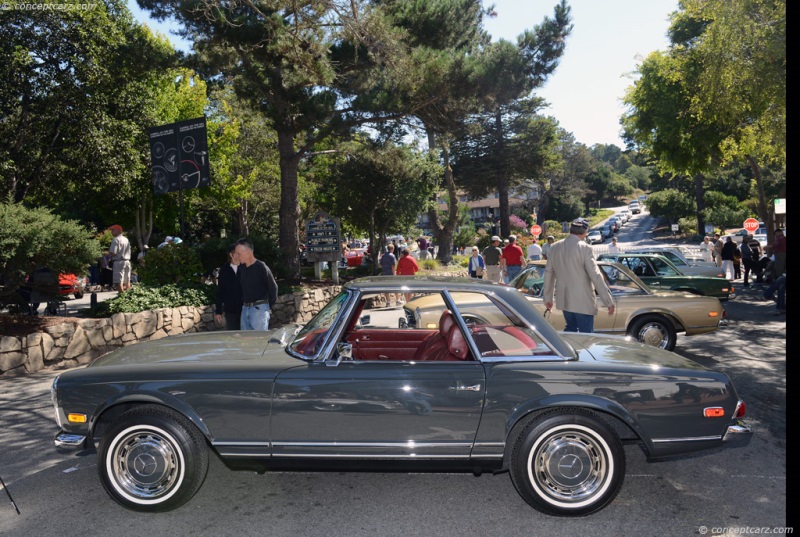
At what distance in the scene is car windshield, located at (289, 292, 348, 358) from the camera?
13.9ft

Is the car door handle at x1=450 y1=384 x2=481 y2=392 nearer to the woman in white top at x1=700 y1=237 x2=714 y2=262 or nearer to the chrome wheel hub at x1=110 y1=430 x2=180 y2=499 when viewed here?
the chrome wheel hub at x1=110 y1=430 x2=180 y2=499

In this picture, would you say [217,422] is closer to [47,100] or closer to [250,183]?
[47,100]

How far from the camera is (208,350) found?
4547mm

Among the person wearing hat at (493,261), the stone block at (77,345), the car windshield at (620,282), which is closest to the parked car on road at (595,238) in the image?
the person wearing hat at (493,261)

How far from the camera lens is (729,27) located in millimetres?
11938

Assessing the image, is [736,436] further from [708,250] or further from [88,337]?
[708,250]

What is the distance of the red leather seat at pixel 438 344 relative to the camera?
176 inches

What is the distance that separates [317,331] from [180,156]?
9101 mm

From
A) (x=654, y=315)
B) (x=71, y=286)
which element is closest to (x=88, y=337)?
(x=654, y=315)

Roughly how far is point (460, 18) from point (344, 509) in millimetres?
15839

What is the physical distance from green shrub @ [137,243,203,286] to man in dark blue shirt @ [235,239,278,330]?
17.3ft

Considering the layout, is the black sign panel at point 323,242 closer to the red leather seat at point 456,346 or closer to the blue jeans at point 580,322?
the blue jeans at point 580,322

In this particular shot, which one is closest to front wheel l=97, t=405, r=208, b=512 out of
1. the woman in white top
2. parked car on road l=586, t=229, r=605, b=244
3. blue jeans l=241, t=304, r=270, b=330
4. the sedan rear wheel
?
blue jeans l=241, t=304, r=270, b=330

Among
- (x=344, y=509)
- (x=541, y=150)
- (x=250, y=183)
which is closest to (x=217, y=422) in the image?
(x=344, y=509)
